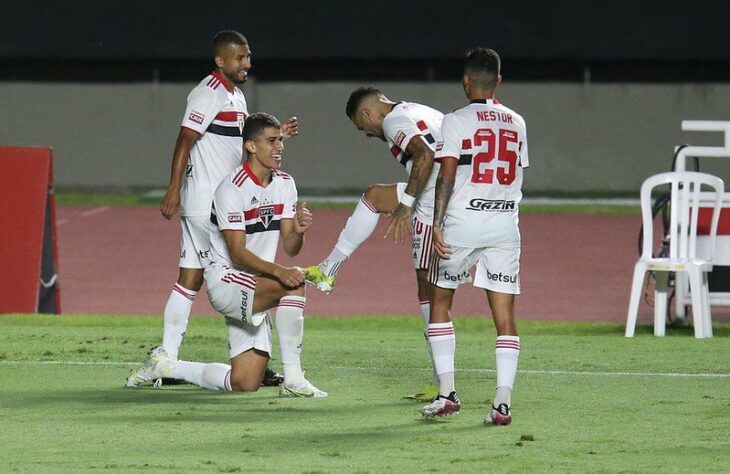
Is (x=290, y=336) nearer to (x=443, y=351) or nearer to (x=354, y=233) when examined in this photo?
(x=354, y=233)

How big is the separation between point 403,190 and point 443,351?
118 cm

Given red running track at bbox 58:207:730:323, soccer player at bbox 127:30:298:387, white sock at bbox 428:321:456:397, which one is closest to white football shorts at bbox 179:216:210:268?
soccer player at bbox 127:30:298:387

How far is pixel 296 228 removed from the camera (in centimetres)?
800

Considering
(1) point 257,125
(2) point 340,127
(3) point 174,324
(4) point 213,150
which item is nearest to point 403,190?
(1) point 257,125

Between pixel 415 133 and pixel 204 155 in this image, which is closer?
pixel 415 133

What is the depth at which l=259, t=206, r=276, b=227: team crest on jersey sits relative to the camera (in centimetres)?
809

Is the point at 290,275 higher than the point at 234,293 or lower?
higher

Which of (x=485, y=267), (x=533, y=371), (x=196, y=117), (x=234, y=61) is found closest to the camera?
(x=485, y=267)

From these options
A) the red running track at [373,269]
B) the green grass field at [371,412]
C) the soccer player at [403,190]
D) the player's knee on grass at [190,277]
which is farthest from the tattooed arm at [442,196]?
the red running track at [373,269]

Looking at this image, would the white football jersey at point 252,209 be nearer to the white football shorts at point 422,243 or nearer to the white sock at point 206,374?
the white sock at point 206,374

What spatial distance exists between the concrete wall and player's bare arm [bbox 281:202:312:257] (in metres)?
19.4

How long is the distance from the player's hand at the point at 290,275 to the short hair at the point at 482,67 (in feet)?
4.83

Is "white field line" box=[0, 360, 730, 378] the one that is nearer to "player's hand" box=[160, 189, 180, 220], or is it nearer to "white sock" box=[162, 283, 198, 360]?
"white sock" box=[162, 283, 198, 360]

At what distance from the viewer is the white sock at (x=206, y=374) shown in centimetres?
821
